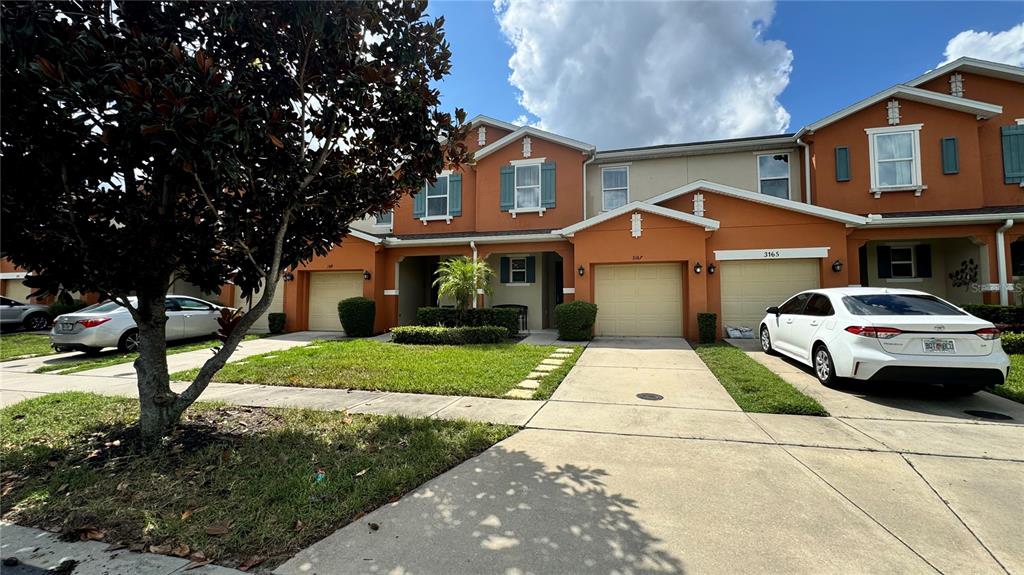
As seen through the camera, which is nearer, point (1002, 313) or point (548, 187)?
point (1002, 313)

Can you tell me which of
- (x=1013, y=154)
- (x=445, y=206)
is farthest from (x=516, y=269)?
(x=1013, y=154)

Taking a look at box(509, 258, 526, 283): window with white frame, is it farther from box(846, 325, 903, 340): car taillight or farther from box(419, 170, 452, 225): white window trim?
box(846, 325, 903, 340): car taillight

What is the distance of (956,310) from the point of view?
18.1ft

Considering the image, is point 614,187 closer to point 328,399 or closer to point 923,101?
point 923,101

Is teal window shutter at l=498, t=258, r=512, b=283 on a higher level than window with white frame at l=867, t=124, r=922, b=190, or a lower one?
lower

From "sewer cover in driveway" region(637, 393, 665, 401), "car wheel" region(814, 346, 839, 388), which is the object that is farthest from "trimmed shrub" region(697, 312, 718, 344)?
"sewer cover in driveway" region(637, 393, 665, 401)

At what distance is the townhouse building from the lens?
1095cm

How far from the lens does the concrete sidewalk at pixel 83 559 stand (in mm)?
2156

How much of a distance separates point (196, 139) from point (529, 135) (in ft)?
40.9

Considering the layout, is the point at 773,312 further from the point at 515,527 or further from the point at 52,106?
the point at 52,106

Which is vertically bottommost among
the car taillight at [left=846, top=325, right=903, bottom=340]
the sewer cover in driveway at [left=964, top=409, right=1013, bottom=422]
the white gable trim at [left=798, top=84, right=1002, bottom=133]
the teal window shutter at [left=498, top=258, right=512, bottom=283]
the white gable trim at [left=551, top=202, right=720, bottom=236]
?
the sewer cover in driveway at [left=964, top=409, right=1013, bottom=422]

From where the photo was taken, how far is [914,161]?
11.7 m

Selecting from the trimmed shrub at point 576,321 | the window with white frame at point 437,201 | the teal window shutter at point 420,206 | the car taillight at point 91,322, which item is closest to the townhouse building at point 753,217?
the trimmed shrub at point 576,321

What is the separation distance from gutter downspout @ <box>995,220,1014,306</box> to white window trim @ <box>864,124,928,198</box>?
1.99 m
